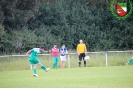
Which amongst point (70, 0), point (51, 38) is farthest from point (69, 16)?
→ point (51, 38)

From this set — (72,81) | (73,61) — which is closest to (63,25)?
(73,61)

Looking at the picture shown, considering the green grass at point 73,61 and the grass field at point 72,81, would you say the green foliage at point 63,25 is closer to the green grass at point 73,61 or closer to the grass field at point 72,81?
the green grass at point 73,61

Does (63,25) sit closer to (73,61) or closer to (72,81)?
(73,61)

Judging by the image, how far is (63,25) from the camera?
178ft

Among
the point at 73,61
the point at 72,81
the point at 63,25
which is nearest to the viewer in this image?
the point at 72,81

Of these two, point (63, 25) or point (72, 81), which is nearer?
point (72, 81)

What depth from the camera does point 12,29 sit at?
47781mm

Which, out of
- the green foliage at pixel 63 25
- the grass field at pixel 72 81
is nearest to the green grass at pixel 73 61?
the grass field at pixel 72 81

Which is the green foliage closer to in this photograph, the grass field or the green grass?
the green grass

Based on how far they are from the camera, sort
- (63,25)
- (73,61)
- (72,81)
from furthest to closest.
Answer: (63,25), (73,61), (72,81)

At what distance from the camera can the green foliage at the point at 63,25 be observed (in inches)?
1839

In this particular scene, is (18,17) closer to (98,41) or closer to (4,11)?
(4,11)

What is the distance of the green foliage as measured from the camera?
4672 cm

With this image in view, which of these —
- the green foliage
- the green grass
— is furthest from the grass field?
the green foliage
